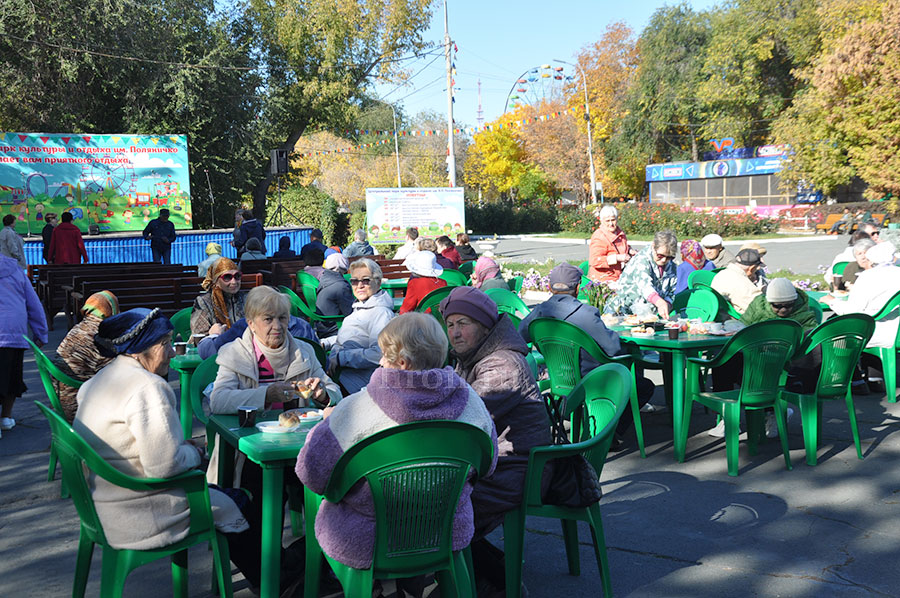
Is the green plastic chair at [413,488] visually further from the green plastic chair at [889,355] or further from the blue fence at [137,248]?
the blue fence at [137,248]

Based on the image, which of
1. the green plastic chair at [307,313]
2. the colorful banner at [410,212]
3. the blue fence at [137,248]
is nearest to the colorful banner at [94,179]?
the blue fence at [137,248]

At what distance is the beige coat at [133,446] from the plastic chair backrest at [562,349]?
3211 mm

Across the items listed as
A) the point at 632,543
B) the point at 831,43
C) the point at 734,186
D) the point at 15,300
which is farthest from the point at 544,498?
the point at 734,186

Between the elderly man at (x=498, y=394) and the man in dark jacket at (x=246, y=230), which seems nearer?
the elderly man at (x=498, y=394)

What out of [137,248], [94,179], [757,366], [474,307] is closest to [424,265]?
[757,366]

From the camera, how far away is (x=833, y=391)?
19.2 ft

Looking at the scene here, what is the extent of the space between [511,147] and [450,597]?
54281 millimetres

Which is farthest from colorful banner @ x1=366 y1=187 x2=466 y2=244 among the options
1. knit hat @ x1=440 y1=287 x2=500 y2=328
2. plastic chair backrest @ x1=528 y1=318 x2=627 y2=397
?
knit hat @ x1=440 y1=287 x2=500 y2=328

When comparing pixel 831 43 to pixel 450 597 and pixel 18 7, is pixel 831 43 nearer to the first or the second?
pixel 18 7

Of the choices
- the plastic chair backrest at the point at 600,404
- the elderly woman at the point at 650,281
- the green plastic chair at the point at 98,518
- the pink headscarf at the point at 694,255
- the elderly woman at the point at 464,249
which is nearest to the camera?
the green plastic chair at the point at 98,518

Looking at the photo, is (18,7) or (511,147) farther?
(511,147)

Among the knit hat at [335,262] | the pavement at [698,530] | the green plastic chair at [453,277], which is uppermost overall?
the knit hat at [335,262]

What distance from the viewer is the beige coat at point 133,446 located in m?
3.17

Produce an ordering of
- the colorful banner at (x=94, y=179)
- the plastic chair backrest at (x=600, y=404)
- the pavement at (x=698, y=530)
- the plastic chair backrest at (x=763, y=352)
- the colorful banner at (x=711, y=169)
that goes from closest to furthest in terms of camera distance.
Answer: the plastic chair backrest at (x=600, y=404) → the pavement at (x=698, y=530) → the plastic chair backrest at (x=763, y=352) → the colorful banner at (x=94, y=179) → the colorful banner at (x=711, y=169)
